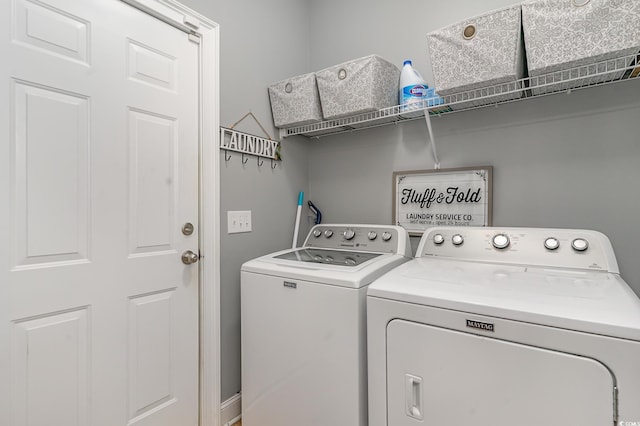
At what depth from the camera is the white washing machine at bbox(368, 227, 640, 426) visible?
83cm

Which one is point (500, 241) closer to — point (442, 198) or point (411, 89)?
point (442, 198)

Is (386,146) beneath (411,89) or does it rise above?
beneath

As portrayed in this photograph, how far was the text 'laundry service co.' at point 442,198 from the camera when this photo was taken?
173cm

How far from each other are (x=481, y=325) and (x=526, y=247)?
61 centimetres

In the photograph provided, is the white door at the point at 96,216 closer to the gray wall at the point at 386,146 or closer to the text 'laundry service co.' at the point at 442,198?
the gray wall at the point at 386,146

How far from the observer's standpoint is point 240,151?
5.96 feet

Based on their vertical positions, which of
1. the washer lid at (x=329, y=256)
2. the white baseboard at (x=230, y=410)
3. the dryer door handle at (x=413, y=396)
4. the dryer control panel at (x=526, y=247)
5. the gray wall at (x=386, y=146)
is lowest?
the white baseboard at (x=230, y=410)

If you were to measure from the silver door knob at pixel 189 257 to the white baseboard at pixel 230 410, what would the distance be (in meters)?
0.80

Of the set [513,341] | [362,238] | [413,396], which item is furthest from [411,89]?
[413,396]

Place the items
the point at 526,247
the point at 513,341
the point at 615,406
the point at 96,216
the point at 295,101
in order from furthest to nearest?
the point at 295,101 → the point at 526,247 → the point at 96,216 → the point at 513,341 → the point at 615,406

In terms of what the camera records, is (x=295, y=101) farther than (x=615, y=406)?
Yes

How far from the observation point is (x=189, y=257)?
157 centimetres

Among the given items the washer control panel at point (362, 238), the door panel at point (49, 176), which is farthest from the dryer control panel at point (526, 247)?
the door panel at point (49, 176)

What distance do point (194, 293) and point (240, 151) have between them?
80cm
